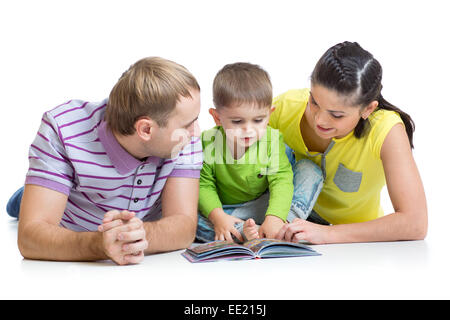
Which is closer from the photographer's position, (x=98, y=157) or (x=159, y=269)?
(x=159, y=269)

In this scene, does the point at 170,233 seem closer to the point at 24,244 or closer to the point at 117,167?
the point at 117,167

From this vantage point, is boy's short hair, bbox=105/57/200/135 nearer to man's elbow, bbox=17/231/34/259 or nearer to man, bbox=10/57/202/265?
man, bbox=10/57/202/265

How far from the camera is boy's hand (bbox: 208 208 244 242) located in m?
3.01

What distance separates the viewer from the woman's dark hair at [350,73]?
2889 millimetres

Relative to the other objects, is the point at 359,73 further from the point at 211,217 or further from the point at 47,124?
the point at 47,124

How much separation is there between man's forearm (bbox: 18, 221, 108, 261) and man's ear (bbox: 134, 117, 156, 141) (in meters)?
0.47

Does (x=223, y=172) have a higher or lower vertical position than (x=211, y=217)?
higher

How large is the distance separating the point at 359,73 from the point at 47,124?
1.47 metres

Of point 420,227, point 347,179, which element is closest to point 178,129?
point 347,179

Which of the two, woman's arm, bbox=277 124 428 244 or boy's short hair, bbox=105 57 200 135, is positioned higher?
boy's short hair, bbox=105 57 200 135

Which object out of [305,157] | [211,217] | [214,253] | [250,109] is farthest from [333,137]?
[214,253]

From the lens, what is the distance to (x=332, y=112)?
2.95m

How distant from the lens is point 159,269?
2436mm

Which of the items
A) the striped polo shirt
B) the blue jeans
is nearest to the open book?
the striped polo shirt
